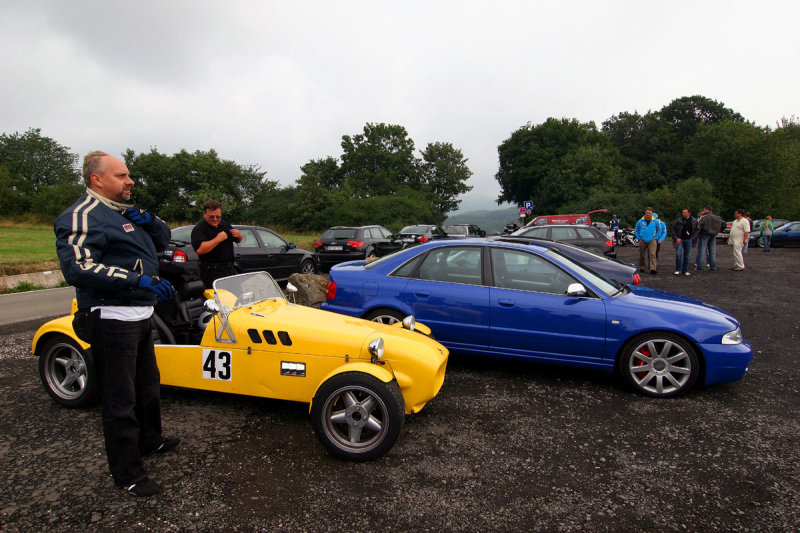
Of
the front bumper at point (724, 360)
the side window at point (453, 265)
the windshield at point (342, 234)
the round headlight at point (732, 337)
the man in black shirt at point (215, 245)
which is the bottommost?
the front bumper at point (724, 360)

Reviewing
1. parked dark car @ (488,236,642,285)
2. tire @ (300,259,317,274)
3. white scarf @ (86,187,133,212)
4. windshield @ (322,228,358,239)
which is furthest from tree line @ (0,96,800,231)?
white scarf @ (86,187,133,212)

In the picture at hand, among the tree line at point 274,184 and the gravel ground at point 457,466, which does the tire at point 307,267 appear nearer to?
the gravel ground at point 457,466

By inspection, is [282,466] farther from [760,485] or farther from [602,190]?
[602,190]

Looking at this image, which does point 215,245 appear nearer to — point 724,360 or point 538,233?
point 724,360

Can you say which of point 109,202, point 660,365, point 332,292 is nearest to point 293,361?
point 109,202

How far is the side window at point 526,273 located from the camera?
453 centimetres

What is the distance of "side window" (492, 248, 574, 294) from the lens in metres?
4.53

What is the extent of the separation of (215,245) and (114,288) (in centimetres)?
280

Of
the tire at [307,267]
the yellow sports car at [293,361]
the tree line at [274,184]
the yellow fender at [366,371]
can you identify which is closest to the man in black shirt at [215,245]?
the yellow sports car at [293,361]

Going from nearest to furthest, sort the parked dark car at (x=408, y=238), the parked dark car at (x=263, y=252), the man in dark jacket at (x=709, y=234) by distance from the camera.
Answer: the parked dark car at (x=263, y=252) < the man in dark jacket at (x=709, y=234) < the parked dark car at (x=408, y=238)

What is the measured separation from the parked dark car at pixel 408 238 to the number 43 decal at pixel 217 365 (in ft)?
34.5

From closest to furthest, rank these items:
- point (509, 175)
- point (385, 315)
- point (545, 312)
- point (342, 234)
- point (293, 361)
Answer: point (293, 361)
point (545, 312)
point (385, 315)
point (342, 234)
point (509, 175)

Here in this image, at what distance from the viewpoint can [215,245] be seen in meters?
5.07

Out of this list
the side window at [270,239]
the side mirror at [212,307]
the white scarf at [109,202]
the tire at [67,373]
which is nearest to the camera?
the white scarf at [109,202]
